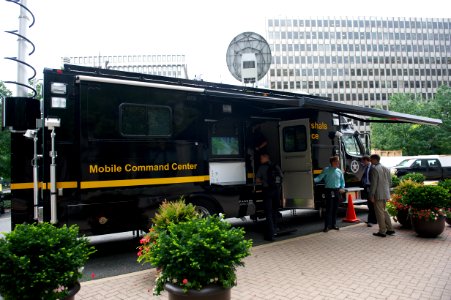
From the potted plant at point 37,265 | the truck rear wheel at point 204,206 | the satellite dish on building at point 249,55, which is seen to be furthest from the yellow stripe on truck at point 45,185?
the satellite dish on building at point 249,55

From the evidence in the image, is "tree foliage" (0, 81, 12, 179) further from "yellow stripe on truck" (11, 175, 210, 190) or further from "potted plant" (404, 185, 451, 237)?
"potted plant" (404, 185, 451, 237)

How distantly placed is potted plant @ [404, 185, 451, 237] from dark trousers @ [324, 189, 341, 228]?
172 centimetres

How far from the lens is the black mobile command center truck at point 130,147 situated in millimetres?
5973

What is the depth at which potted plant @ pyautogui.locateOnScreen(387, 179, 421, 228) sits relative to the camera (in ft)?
26.8

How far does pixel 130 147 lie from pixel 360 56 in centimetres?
10959

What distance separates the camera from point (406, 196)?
7.89 meters

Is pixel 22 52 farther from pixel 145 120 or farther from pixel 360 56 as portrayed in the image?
pixel 360 56

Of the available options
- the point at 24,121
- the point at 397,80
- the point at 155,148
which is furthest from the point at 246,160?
the point at 397,80

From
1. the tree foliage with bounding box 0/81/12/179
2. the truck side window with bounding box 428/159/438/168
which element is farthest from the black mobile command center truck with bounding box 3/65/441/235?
the tree foliage with bounding box 0/81/12/179

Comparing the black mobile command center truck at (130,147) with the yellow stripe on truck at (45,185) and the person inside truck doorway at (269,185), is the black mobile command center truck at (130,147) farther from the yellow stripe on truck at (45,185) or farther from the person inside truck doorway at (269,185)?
the person inside truck doorway at (269,185)

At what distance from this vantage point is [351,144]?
36.0 ft

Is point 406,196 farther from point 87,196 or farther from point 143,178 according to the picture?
point 87,196

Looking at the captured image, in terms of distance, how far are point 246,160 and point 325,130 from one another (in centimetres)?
273

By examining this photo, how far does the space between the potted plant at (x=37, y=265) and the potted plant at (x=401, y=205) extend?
23.8 ft
